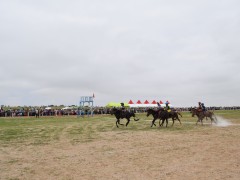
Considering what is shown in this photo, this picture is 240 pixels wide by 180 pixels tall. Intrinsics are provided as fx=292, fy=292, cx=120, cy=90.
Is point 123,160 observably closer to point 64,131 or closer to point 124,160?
point 124,160

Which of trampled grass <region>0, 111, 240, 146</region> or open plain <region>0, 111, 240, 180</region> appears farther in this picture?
trampled grass <region>0, 111, 240, 146</region>

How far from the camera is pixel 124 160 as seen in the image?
1177 centimetres

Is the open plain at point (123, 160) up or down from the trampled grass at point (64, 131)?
down

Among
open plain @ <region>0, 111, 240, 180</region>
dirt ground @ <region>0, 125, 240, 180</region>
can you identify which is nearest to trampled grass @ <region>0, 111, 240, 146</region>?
open plain @ <region>0, 111, 240, 180</region>

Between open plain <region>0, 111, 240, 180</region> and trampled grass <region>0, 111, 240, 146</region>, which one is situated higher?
trampled grass <region>0, 111, 240, 146</region>

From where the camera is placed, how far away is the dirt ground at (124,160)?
957cm

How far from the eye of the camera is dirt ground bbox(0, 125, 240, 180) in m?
9.57

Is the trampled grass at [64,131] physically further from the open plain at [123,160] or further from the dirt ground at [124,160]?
the dirt ground at [124,160]

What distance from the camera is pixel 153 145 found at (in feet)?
50.9

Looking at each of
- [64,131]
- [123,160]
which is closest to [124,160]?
[123,160]

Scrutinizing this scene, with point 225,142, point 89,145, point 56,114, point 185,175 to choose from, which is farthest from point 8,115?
point 185,175

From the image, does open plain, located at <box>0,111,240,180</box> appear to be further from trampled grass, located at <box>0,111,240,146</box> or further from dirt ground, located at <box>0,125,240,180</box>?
trampled grass, located at <box>0,111,240,146</box>

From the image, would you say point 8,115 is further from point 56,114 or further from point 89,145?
point 89,145

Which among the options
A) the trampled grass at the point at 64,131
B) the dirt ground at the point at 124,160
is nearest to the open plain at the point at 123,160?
the dirt ground at the point at 124,160
